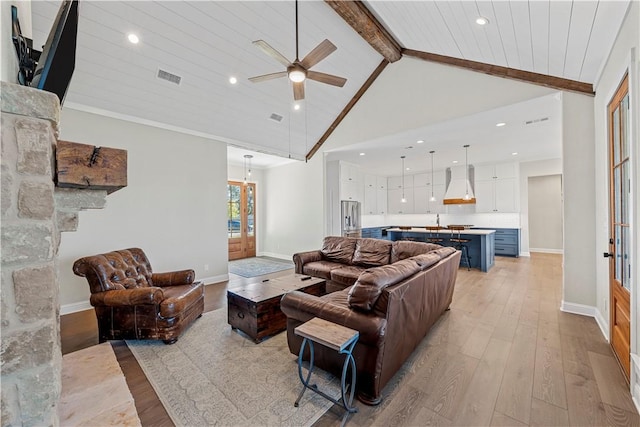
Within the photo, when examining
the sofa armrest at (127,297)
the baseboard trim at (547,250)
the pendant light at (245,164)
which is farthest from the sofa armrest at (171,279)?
the baseboard trim at (547,250)

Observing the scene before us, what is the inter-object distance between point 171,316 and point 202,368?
0.68 m

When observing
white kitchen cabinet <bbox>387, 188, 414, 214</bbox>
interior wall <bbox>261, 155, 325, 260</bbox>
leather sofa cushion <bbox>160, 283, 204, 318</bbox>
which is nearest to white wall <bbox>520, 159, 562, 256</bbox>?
white kitchen cabinet <bbox>387, 188, 414, 214</bbox>

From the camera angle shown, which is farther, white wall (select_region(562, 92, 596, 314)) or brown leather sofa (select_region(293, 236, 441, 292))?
brown leather sofa (select_region(293, 236, 441, 292))

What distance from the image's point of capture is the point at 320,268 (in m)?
4.29

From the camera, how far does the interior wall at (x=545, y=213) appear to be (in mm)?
7973

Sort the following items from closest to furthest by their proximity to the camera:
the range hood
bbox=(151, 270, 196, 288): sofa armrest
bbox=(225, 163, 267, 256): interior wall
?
1. bbox=(151, 270, 196, 288): sofa armrest
2. the range hood
3. bbox=(225, 163, 267, 256): interior wall

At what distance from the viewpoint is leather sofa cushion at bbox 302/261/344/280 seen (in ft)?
13.7

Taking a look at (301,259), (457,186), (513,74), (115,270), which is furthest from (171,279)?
(457,186)

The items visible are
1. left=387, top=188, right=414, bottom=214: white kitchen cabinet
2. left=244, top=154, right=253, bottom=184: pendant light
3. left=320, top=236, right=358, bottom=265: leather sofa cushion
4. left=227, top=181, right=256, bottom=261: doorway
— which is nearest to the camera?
left=320, top=236, right=358, bottom=265: leather sofa cushion

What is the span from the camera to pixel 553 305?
3670 mm

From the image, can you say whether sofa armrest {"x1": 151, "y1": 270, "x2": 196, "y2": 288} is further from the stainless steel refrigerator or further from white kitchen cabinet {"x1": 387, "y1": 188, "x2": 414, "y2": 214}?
white kitchen cabinet {"x1": 387, "y1": 188, "x2": 414, "y2": 214}

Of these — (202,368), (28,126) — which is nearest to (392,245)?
(202,368)

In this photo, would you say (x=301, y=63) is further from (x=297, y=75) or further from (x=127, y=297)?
(x=127, y=297)

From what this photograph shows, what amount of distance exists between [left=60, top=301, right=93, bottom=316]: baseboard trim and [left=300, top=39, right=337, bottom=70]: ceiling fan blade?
433 cm
